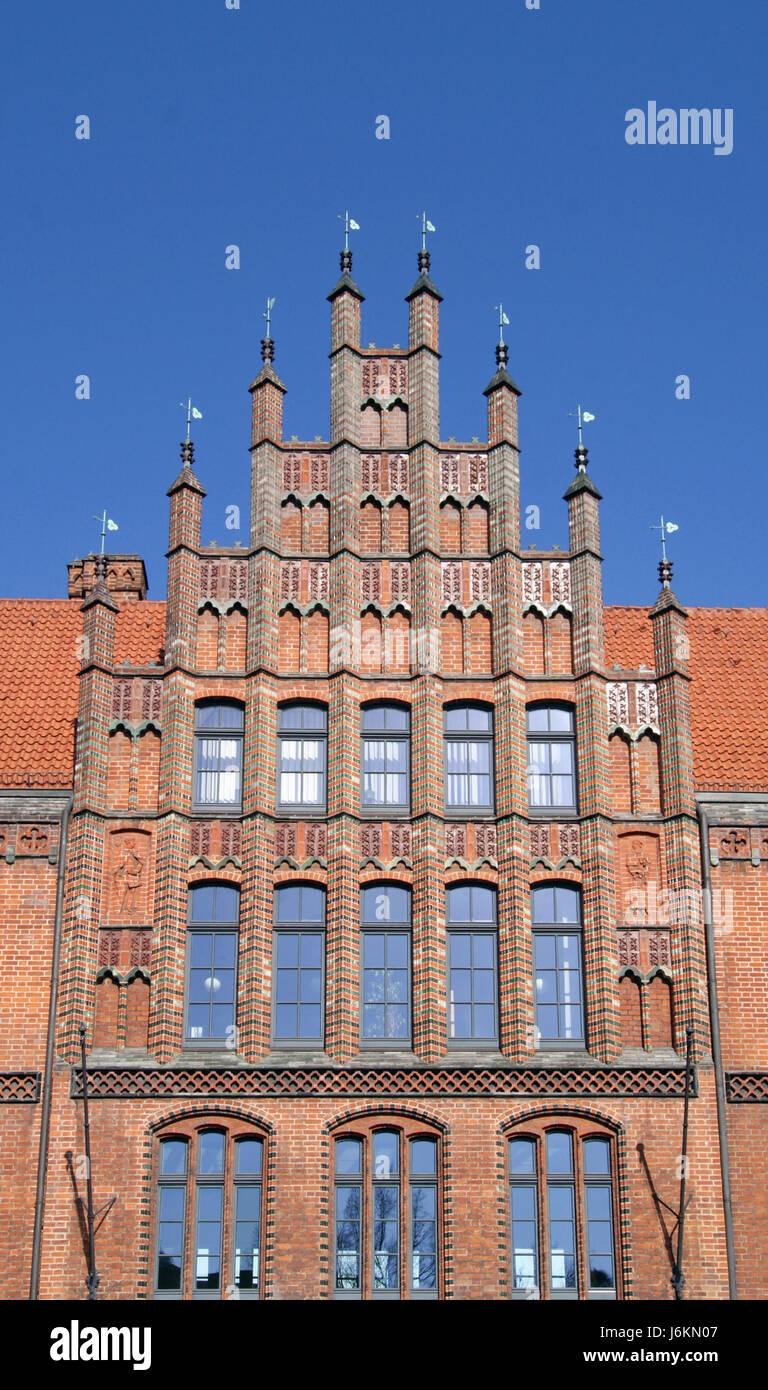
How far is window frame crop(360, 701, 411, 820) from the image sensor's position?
27.7 meters

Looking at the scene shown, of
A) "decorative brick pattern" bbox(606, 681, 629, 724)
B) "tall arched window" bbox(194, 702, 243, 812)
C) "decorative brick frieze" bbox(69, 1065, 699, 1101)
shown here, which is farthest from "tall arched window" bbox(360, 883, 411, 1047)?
"decorative brick pattern" bbox(606, 681, 629, 724)

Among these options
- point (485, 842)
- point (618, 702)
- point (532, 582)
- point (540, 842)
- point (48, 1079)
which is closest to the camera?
point (48, 1079)

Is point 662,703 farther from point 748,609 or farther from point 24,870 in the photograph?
point 24,870


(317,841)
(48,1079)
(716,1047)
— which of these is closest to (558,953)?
(716,1047)

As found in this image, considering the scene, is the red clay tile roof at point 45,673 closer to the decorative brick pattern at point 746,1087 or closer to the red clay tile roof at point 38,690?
the red clay tile roof at point 38,690

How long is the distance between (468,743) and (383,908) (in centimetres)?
280

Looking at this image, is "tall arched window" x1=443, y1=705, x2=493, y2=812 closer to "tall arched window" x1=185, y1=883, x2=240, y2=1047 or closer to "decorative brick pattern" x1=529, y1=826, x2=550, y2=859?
"decorative brick pattern" x1=529, y1=826, x2=550, y2=859

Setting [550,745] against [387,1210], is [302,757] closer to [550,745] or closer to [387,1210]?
[550,745]

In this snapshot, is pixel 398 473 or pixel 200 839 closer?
pixel 200 839

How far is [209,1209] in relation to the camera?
2555 centimetres

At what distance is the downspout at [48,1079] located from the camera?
2508cm

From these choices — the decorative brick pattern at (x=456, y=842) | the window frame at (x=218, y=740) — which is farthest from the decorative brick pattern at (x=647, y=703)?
the window frame at (x=218, y=740)
